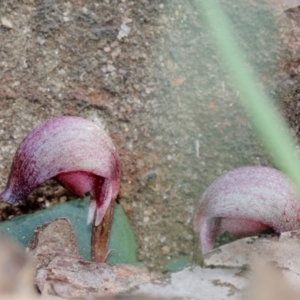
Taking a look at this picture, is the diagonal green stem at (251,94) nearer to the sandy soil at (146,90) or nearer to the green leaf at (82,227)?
the sandy soil at (146,90)

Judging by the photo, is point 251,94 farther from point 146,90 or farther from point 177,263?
point 177,263

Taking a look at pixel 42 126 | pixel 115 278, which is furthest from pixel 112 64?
pixel 115 278

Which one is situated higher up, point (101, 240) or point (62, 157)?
point (62, 157)

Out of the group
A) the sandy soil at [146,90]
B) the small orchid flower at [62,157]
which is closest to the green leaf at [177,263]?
the sandy soil at [146,90]

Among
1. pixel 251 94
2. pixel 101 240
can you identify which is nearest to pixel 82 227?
pixel 101 240

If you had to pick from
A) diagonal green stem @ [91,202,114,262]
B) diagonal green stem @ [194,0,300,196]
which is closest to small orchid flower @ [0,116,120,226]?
diagonal green stem @ [91,202,114,262]

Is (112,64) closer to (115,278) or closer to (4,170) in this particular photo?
(4,170)
